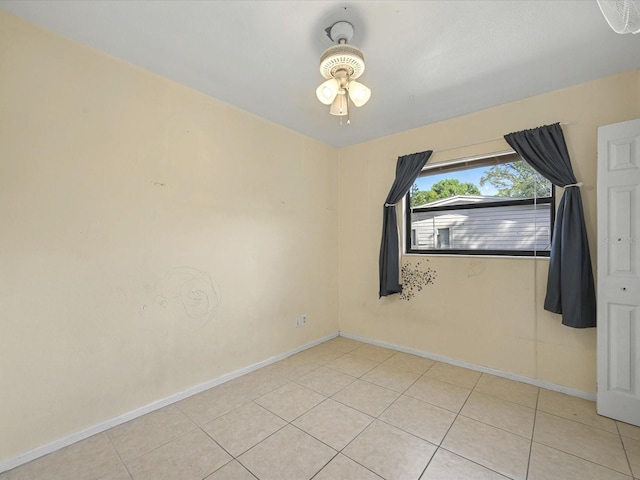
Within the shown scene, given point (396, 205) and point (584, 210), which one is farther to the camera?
point (396, 205)

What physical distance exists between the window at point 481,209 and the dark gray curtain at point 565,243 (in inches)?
6.7

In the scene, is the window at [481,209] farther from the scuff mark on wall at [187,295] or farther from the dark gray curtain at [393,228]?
the scuff mark on wall at [187,295]

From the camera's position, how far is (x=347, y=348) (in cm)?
350

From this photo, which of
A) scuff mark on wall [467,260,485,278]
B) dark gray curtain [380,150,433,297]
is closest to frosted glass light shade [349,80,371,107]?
dark gray curtain [380,150,433,297]

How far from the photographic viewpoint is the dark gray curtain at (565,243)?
7.38 feet

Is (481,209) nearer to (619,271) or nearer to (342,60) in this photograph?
(619,271)

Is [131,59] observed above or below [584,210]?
above

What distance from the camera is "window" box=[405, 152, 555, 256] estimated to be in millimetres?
2627

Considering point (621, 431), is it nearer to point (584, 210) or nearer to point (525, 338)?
point (525, 338)

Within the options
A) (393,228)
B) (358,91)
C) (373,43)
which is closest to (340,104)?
(358,91)

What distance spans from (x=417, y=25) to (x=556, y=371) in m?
2.97

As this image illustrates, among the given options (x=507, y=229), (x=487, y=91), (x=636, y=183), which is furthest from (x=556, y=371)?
(x=487, y=91)

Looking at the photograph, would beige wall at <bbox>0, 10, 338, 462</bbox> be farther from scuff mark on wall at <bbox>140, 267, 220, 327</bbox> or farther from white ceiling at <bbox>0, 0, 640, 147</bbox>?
white ceiling at <bbox>0, 0, 640, 147</bbox>

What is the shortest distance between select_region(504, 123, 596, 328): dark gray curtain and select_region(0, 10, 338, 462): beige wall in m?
2.55
